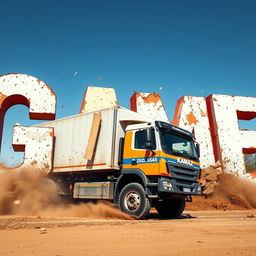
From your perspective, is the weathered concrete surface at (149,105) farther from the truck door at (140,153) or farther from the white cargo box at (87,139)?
the truck door at (140,153)

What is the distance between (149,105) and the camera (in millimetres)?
14695

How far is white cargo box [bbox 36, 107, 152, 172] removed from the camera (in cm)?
971

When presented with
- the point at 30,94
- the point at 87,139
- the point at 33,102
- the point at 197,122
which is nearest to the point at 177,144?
the point at 87,139

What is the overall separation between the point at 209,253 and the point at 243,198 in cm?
1216

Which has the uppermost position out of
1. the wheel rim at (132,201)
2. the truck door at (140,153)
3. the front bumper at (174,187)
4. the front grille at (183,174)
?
the truck door at (140,153)

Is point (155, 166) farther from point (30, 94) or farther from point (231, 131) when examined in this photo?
point (231, 131)

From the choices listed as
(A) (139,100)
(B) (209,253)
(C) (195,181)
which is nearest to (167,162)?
(C) (195,181)

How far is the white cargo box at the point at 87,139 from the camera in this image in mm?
9711

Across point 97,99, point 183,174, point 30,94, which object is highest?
point 97,99

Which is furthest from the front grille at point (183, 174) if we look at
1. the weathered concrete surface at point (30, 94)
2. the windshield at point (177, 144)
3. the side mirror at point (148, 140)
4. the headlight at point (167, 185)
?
the weathered concrete surface at point (30, 94)

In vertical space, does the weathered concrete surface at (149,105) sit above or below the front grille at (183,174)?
above

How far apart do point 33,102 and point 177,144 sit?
6465 mm

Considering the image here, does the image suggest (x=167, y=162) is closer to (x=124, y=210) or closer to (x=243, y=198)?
(x=124, y=210)

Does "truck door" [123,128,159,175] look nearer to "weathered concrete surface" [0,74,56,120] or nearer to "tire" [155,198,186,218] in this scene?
"tire" [155,198,186,218]
